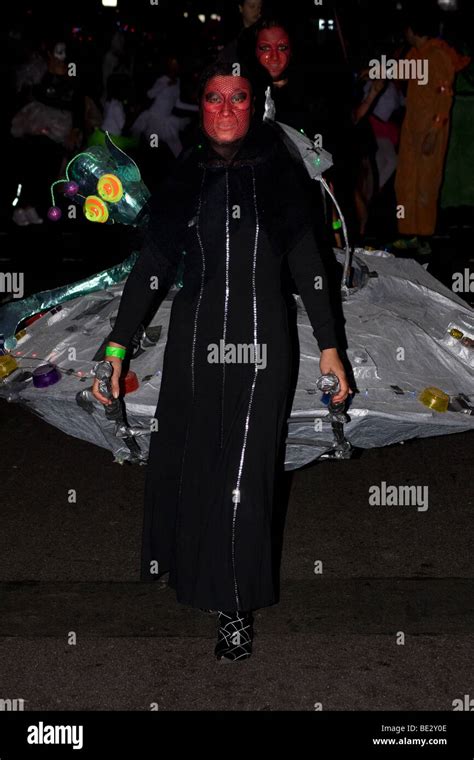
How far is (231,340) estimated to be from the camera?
3.92m

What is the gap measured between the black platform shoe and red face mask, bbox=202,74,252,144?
1.66 m

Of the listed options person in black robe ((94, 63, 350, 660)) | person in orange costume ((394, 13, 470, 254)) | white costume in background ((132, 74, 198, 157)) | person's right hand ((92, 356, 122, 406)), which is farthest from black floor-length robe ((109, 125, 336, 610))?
white costume in background ((132, 74, 198, 157))

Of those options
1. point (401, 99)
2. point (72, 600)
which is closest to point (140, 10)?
point (401, 99)

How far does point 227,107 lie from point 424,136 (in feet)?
24.5

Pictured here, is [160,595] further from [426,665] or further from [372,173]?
[372,173]

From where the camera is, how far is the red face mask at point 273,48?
20.9 ft

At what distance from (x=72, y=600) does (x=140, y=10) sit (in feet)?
72.3

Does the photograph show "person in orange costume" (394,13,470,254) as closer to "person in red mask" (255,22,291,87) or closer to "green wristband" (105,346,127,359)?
"person in red mask" (255,22,291,87)

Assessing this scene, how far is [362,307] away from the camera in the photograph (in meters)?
6.13

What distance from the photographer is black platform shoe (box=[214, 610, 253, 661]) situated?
13.3 ft

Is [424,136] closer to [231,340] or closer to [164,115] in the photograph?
[164,115]

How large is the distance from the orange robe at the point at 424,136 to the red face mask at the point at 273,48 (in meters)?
4.42

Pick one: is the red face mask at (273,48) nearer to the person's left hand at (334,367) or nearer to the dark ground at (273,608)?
the dark ground at (273,608)

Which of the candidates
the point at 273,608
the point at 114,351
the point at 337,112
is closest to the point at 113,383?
the point at 114,351
